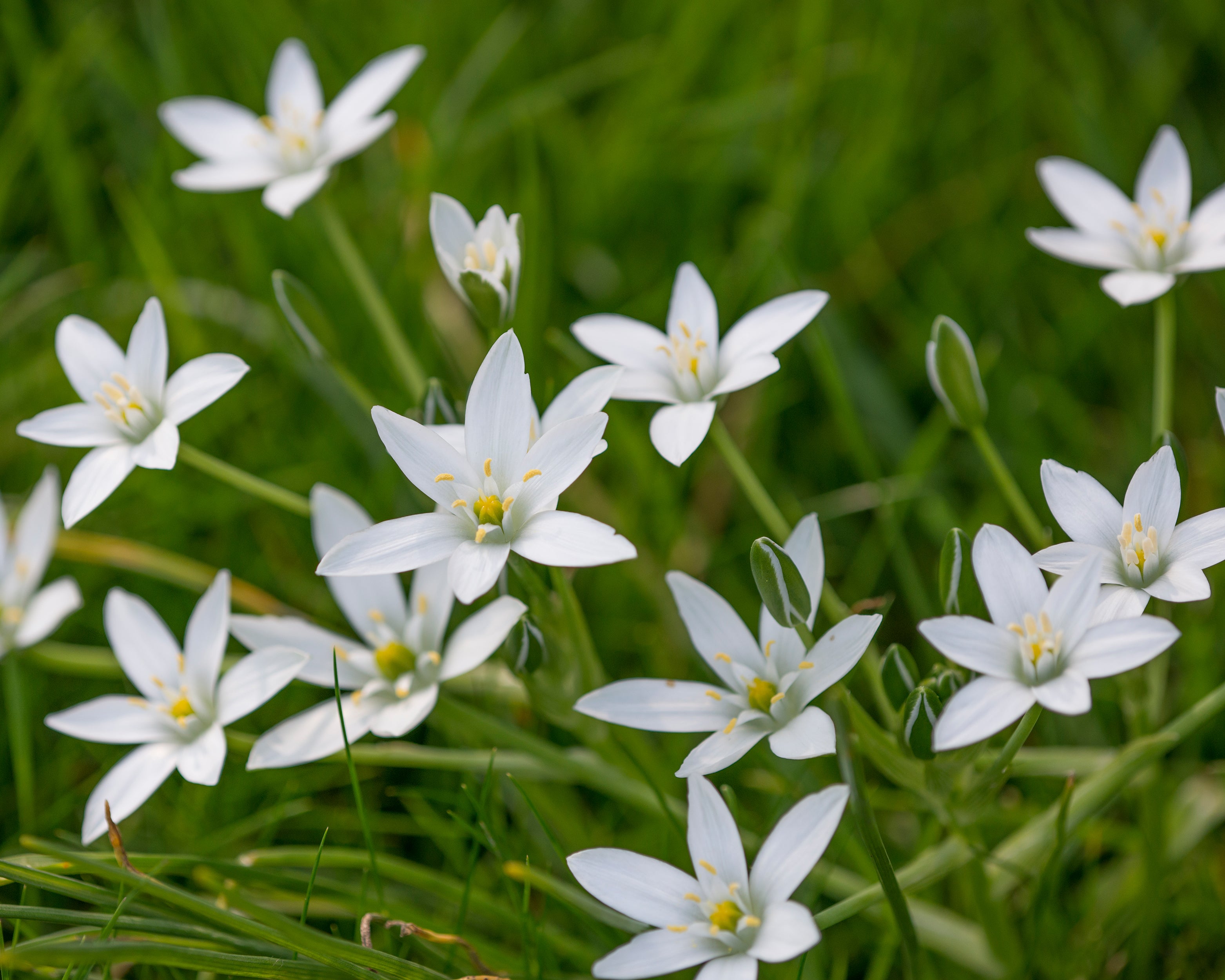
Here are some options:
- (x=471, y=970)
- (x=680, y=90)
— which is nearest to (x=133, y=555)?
(x=471, y=970)

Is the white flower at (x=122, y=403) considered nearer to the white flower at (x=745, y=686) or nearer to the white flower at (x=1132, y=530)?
the white flower at (x=745, y=686)

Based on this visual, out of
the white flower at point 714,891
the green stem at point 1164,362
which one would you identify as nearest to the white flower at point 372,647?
the white flower at point 714,891

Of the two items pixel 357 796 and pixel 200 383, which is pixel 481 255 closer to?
pixel 200 383

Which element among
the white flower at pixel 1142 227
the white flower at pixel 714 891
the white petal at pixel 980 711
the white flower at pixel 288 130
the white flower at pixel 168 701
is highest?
the white flower at pixel 288 130

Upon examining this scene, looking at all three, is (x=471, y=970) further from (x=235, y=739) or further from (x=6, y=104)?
(x=6, y=104)

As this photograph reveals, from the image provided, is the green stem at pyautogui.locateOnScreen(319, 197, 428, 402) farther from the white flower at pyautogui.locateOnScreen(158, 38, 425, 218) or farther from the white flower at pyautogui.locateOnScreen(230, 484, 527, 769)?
the white flower at pyautogui.locateOnScreen(230, 484, 527, 769)

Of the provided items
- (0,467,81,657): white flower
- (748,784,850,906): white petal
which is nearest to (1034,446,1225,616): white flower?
(748,784,850,906): white petal
